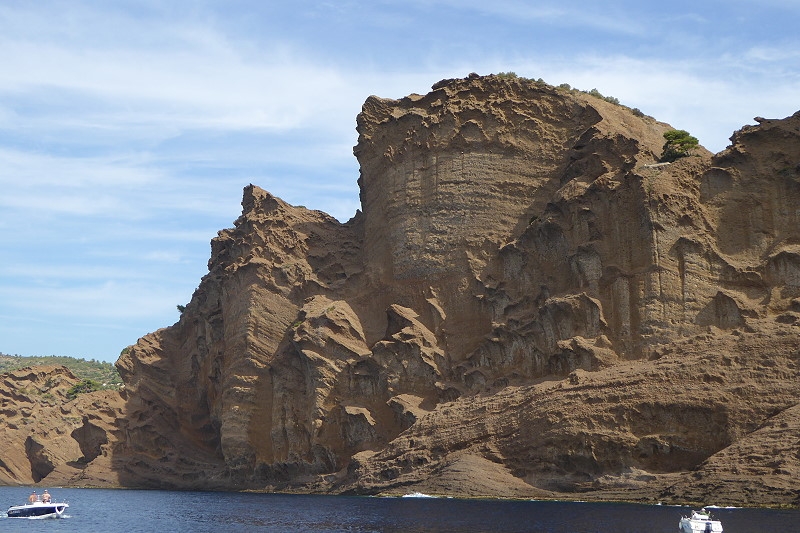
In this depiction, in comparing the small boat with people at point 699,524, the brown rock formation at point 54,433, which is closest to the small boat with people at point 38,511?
the brown rock formation at point 54,433

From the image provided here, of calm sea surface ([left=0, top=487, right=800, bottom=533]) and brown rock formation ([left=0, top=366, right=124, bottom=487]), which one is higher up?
brown rock formation ([left=0, top=366, right=124, bottom=487])

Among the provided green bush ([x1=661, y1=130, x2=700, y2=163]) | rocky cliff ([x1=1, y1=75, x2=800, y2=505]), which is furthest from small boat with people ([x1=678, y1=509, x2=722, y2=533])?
green bush ([x1=661, y1=130, x2=700, y2=163])

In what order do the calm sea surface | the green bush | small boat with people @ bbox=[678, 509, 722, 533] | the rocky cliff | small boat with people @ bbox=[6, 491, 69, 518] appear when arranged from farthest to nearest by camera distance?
the green bush < small boat with people @ bbox=[6, 491, 69, 518] < the rocky cliff < the calm sea surface < small boat with people @ bbox=[678, 509, 722, 533]

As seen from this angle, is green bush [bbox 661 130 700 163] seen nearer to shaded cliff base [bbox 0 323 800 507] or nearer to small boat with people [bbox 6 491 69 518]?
shaded cliff base [bbox 0 323 800 507]

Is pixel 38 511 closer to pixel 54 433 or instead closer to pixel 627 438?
pixel 627 438

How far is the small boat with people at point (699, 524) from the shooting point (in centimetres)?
5234

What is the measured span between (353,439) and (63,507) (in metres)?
22.9

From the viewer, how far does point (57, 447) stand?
117688mm

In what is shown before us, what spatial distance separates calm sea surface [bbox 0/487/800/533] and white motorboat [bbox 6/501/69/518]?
95 cm

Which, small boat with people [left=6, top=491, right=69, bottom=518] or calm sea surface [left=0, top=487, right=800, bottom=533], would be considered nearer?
calm sea surface [left=0, top=487, right=800, bottom=533]

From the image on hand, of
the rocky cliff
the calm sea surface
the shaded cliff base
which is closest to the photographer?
the calm sea surface

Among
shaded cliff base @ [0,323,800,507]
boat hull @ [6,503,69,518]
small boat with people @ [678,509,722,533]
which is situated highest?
shaded cliff base @ [0,323,800,507]

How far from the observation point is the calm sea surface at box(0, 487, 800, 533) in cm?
5747

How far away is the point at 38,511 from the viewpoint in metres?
74.8
